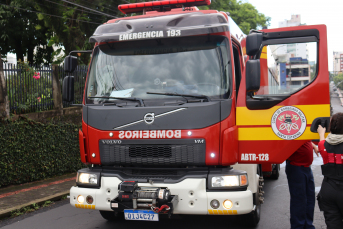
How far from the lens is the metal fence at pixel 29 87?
923 centimetres

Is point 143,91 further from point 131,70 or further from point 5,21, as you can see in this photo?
point 5,21

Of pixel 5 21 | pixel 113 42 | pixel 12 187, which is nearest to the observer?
pixel 113 42

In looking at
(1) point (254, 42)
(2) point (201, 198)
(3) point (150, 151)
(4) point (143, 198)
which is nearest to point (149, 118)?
(3) point (150, 151)

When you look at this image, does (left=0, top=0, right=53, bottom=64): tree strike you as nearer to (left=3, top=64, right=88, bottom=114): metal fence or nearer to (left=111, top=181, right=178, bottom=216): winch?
(left=3, top=64, right=88, bottom=114): metal fence

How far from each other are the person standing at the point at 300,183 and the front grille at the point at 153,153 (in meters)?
1.31

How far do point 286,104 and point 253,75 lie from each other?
542 millimetres

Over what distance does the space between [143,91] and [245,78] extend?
128 cm

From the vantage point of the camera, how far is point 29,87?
9789 mm

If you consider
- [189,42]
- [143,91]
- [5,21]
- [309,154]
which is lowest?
[309,154]

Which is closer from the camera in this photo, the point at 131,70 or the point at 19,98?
the point at 131,70

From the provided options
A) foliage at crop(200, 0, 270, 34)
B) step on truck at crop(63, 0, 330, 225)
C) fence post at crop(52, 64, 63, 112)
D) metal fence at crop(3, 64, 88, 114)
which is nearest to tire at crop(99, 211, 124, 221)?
step on truck at crop(63, 0, 330, 225)

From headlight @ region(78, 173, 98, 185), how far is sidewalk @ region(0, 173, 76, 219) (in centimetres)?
234

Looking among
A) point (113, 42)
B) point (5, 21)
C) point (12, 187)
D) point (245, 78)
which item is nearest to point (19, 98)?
point (12, 187)

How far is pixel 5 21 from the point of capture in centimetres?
1878
